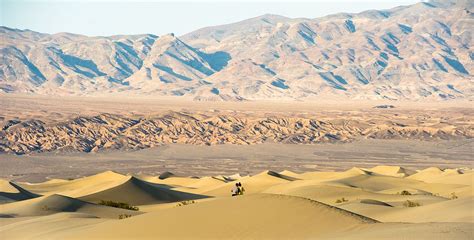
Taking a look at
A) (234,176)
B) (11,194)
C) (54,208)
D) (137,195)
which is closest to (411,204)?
(137,195)

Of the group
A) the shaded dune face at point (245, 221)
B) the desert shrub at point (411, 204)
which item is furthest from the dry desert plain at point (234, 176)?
the desert shrub at point (411, 204)

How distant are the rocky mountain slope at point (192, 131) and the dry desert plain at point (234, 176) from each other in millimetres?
352

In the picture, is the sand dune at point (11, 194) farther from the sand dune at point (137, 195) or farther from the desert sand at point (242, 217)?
the sand dune at point (137, 195)

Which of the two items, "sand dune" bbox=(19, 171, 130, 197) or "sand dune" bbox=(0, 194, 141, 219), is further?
"sand dune" bbox=(19, 171, 130, 197)

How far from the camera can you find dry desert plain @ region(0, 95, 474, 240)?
2753 cm

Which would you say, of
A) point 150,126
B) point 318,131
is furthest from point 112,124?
point 318,131

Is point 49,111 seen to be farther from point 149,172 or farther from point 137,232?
point 137,232

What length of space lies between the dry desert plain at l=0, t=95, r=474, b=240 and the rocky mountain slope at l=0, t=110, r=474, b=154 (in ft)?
1.15

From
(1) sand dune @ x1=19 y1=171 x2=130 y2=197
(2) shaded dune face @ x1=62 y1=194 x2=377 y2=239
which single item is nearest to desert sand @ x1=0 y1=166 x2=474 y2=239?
(2) shaded dune face @ x1=62 y1=194 x2=377 y2=239

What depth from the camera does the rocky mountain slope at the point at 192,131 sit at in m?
134

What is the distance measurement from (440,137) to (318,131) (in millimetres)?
22603

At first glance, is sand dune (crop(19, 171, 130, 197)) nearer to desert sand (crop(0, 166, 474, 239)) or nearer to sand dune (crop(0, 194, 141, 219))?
desert sand (crop(0, 166, 474, 239))

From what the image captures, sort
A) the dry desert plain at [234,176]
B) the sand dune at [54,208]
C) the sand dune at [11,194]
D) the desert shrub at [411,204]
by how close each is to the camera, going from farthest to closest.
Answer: the sand dune at [11,194], the desert shrub at [411,204], the sand dune at [54,208], the dry desert plain at [234,176]

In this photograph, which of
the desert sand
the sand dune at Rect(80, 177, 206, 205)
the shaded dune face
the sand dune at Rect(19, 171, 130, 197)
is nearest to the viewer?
the desert sand
